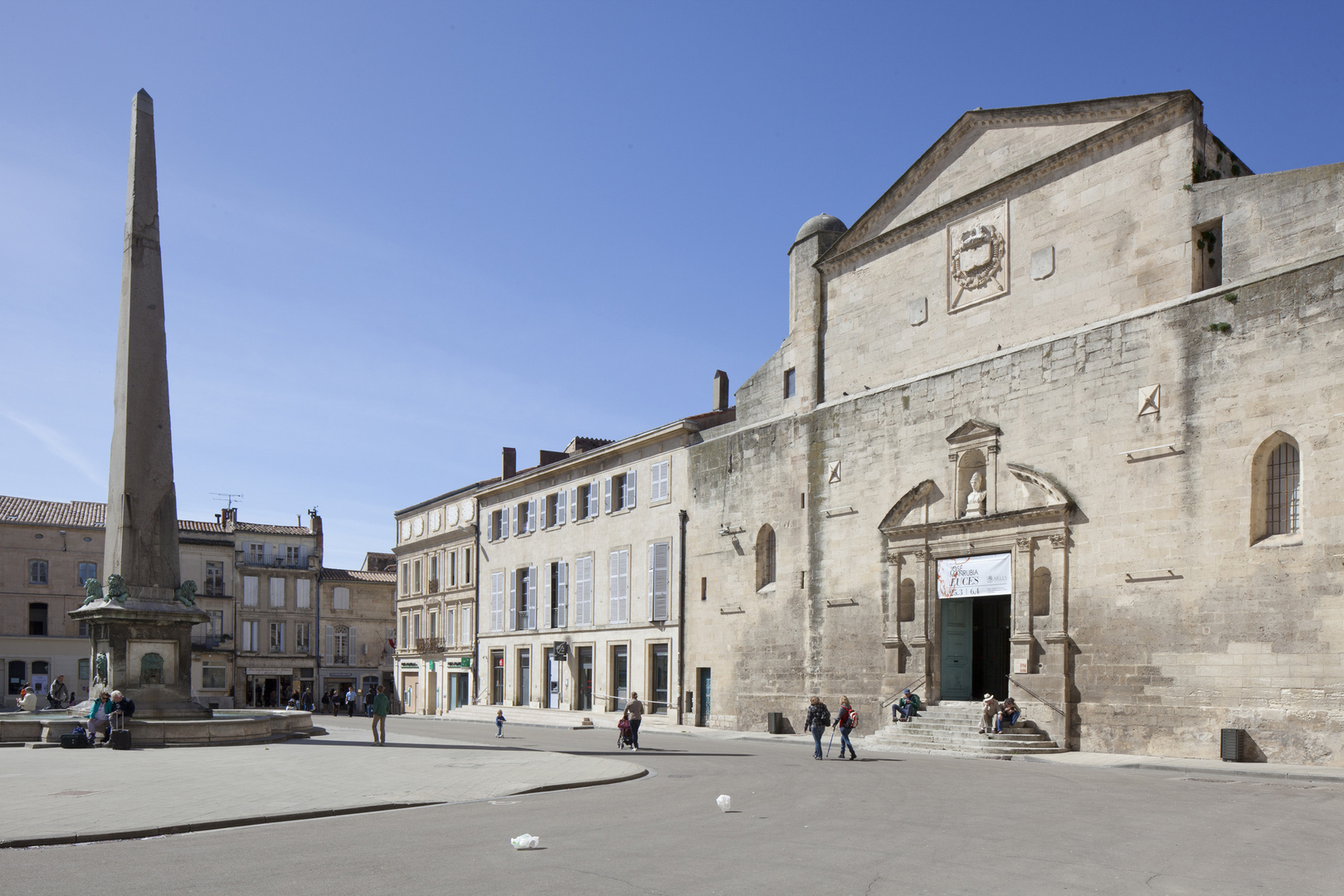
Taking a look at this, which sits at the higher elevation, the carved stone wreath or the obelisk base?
the carved stone wreath

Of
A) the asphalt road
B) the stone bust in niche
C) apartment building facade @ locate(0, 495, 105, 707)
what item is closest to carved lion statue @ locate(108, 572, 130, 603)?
the asphalt road

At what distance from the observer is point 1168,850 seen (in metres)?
9.14

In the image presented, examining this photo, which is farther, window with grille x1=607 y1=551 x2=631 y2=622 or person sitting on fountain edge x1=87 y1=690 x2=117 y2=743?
window with grille x1=607 y1=551 x2=631 y2=622

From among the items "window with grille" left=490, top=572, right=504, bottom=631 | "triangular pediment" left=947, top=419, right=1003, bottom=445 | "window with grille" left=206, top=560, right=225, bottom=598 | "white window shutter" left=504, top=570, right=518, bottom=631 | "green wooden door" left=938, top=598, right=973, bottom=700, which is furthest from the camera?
"window with grille" left=206, top=560, right=225, bottom=598

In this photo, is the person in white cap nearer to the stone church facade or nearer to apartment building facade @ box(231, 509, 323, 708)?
the stone church facade

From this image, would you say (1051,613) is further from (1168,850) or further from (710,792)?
(1168,850)

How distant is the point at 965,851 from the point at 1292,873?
2285mm

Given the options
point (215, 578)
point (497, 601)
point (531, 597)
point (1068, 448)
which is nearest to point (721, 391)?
point (531, 597)

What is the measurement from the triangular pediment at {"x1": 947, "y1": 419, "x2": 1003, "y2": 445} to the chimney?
16734mm

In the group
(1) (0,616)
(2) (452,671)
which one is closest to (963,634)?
(2) (452,671)

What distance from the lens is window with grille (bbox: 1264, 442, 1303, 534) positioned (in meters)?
18.3

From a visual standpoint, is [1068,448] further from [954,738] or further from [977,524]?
[954,738]

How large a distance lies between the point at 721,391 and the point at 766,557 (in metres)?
11.2

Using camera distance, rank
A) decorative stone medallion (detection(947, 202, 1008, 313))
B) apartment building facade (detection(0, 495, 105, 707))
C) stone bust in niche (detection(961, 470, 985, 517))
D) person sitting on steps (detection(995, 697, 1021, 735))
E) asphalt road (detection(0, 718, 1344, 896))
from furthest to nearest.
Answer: apartment building facade (detection(0, 495, 105, 707)) < decorative stone medallion (detection(947, 202, 1008, 313)) < stone bust in niche (detection(961, 470, 985, 517)) < person sitting on steps (detection(995, 697, 1021, 735)) < asphalt road (detection(0, 718, 1344, 896))
